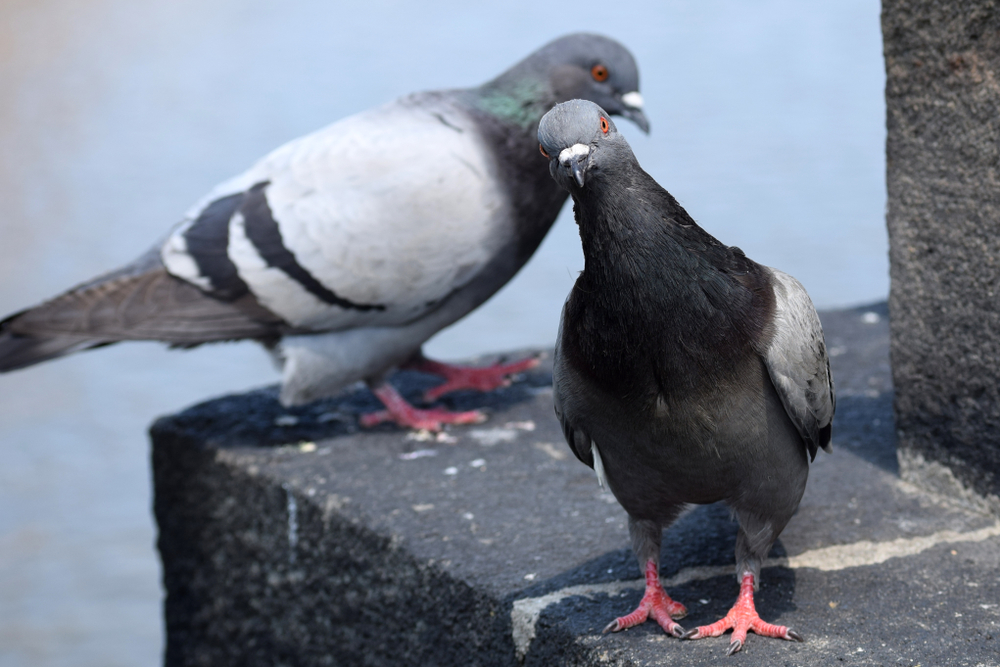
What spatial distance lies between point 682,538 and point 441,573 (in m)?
0.65

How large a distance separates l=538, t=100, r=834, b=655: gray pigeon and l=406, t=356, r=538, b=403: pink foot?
2.12m

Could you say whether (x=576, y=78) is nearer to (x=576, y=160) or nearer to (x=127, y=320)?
(x=127, y=320)

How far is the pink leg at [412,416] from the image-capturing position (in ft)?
13.2

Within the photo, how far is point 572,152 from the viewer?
1.86 metres

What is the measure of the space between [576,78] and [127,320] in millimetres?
1887

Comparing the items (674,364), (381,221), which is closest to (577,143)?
(674,364)

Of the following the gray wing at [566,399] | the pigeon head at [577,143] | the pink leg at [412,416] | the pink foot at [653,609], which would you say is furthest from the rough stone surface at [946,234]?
the pink leg at [412,416]

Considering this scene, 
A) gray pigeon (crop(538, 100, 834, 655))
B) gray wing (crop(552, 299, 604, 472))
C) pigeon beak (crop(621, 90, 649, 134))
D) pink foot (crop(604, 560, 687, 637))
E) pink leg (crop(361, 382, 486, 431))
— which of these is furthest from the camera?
pigeon beak (crop(621, 90, 649, 134))

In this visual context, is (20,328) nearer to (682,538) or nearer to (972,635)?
(682,538)

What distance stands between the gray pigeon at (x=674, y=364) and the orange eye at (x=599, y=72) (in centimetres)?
206

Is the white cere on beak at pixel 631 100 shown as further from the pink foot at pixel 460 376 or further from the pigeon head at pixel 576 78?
the pink foot at pixel 460 376

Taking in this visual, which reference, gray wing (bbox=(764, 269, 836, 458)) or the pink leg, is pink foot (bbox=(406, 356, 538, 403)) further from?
gray wing (bbox=(764, 269, 836, 458))

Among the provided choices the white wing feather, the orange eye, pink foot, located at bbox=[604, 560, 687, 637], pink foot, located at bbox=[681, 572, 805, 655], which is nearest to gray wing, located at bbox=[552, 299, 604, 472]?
pink foot, located at bbox=[604, 560, 687, 637]

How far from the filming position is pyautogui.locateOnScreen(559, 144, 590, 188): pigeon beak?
1847mm
